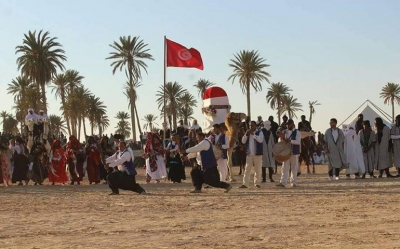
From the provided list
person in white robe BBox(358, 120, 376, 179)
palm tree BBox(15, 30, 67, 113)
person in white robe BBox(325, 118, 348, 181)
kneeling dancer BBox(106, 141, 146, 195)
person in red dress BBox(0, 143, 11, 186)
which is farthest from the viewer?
palm tree BBox(15, 30, 67, 113)

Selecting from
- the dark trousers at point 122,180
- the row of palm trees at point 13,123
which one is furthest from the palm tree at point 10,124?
the dark trousers at point 122,180

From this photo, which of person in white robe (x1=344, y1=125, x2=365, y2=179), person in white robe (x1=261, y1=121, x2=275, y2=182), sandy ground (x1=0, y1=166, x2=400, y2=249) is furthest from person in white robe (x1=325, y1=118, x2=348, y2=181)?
sandy ground (x1=0, y1=166, x2=400, y2=249)

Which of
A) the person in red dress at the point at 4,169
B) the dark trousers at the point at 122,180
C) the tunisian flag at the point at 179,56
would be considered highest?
the tunisian flag at the point at 179,56

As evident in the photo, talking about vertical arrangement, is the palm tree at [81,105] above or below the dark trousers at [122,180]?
above

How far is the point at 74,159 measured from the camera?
2341 cm

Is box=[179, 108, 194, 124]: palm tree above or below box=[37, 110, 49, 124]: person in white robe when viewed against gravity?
above

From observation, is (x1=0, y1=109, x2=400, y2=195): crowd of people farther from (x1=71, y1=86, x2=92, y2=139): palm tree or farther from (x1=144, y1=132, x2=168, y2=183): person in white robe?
(x1=71, y1=86, x2=92, y2=139): palm tree

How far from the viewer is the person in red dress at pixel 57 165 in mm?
22922

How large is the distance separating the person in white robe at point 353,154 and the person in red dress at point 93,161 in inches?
270

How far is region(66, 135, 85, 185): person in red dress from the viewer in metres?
23.3

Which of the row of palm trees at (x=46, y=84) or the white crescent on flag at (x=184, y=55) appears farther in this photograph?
the row of palm trees at (x=46, y=84)

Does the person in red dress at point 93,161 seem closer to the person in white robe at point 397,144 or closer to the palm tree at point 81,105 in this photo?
the person in white robe at point 397,144

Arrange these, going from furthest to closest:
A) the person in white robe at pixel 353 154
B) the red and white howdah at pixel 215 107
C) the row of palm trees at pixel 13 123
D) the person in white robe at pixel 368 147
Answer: the row of palm trees at pixel 13 123 < the red and white howdah at pixel 215 107 < the person in white robe at pixel 368 147 < the person in white robe at pixel 353 154

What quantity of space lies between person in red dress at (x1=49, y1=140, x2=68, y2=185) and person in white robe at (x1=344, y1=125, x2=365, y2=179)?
25.3ft
